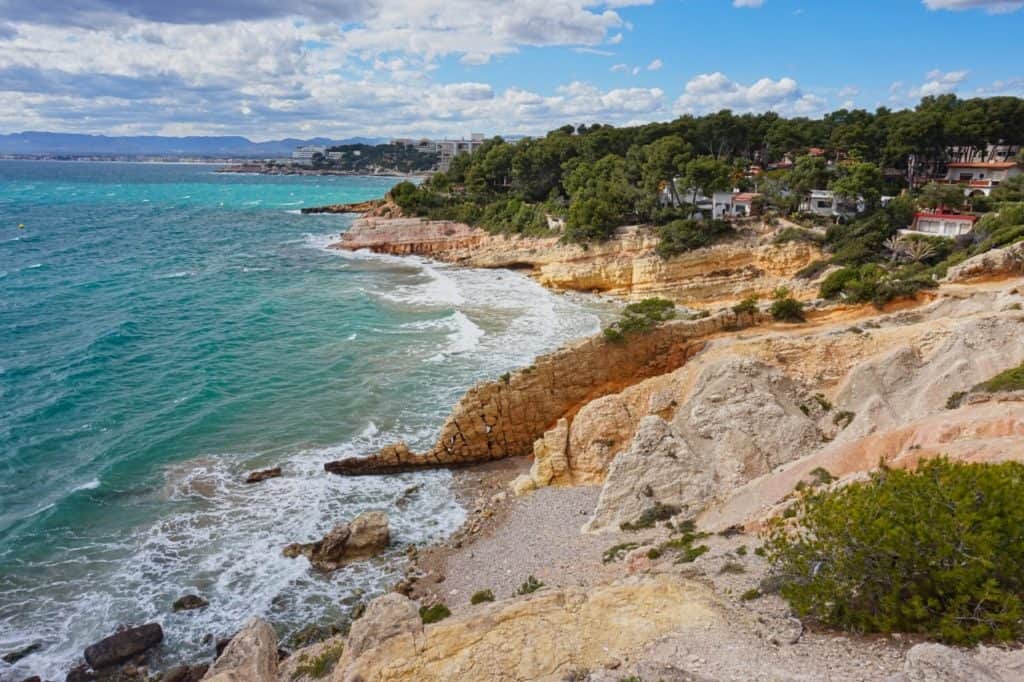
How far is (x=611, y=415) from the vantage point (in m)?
24.5

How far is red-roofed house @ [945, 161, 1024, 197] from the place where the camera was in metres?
58.7

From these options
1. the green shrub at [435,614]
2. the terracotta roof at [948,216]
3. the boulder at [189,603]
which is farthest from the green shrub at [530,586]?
the terracotta roof at [948,216]

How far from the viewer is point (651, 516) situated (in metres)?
19.2

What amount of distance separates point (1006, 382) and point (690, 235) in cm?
3726

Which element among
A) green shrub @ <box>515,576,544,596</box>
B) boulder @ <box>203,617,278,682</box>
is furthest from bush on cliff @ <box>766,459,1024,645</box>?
boulder @ <box>203,617,278,682</box>

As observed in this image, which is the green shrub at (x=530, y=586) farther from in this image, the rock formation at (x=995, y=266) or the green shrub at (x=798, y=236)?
the green shrub at (x=798, y=236)

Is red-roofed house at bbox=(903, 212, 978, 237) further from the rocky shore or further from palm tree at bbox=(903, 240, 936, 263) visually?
the rocky shore

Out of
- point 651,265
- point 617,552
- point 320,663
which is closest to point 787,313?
point 617,552

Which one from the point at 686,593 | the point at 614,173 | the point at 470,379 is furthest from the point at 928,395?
the point at 614,173

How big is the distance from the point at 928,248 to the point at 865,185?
34.1ft

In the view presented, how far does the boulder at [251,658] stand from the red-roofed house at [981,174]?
63498mm

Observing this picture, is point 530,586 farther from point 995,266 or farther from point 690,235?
point 690,235

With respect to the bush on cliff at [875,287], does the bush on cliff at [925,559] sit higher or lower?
lower

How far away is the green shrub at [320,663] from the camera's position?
13.2m
